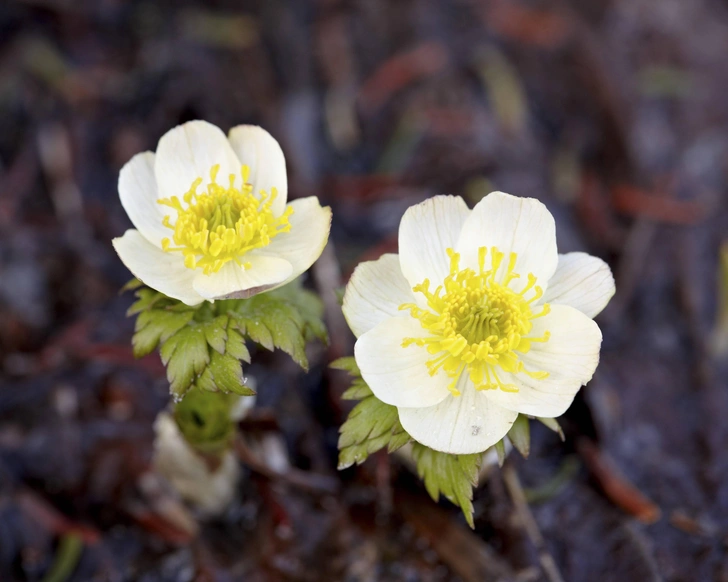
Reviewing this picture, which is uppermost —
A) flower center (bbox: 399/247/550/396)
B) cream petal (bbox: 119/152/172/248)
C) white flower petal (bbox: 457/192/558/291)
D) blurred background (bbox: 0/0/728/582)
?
cream petal (bbox: 119/152/172/248)

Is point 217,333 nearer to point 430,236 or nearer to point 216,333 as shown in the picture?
A: point 216,333

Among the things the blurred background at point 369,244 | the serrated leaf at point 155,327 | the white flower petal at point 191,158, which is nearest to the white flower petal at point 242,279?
the serrated leaf at point 155,327

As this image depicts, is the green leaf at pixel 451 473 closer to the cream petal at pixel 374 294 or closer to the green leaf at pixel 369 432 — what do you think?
the green leaf at pixel 369 432

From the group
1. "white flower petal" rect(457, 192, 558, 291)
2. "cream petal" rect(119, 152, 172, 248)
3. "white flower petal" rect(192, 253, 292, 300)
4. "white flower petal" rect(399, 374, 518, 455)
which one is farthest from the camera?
"cream petal" rect(119, 152, 172, 248)

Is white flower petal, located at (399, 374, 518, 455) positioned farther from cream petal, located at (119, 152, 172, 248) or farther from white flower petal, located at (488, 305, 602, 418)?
cream petal, located at (119, 152, 172, 248)

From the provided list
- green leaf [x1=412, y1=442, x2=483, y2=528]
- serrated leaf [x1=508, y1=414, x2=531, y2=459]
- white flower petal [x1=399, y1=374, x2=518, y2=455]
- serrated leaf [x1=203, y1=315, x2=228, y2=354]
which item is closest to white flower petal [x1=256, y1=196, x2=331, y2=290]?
serrated leaf [x1=203, y1=315, x2=228, y2=354]

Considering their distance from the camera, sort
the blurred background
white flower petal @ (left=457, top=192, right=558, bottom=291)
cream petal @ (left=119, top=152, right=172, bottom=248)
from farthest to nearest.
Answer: the blurred background
cream petal @ (left=119, top=152, right=172, bottom=248)
white flower petal @ (left=457, top=192, right=558, bottom=291)

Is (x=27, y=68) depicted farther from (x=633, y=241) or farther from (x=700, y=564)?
(x=700, y=564)
